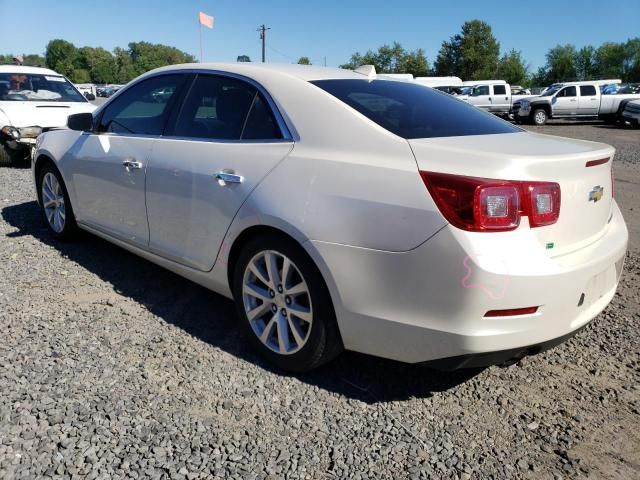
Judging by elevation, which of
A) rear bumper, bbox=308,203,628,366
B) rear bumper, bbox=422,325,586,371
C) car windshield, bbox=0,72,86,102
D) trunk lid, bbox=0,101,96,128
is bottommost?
rear bumper, bbox=422,325,586,371

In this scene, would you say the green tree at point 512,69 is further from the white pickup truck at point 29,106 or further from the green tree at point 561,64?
the white pickup truck at point 29,106

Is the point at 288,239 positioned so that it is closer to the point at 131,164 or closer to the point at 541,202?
the point at 541,202

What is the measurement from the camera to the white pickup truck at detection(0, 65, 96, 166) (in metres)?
8.30

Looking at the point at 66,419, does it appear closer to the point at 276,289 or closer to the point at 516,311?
the point at 276,289

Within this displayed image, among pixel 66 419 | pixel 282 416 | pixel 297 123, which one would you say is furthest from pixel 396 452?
pixel 297 123

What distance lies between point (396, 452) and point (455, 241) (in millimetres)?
924

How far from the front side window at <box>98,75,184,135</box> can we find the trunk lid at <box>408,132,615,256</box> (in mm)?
1931

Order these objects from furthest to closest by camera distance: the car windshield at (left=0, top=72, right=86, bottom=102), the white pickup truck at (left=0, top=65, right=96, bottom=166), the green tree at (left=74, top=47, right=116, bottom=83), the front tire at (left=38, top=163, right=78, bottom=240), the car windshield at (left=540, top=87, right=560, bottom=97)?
the green tree at (left=74, top=47, right=116, bottom=83) → the car windshield at (left=540, top=87, right=560, bottom=97) → the car windshield at (left=0, top=72, right=86, bottom=102) → the white pickup truck at (left=0, top=65, right=96, bottom=166) → the front tire at (left=38, top=163, right=78, bottom=240)

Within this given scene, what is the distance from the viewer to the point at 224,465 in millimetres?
2135

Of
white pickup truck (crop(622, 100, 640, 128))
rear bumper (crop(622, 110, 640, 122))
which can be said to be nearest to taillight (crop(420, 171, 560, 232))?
white pickup truck (crop(622, 100, 640, 128))

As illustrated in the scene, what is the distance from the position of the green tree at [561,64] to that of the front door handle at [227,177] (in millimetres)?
97880

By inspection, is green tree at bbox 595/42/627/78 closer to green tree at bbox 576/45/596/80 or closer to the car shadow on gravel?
green tree at bbox 576/45/596/80

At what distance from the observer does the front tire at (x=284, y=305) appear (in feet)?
8.29

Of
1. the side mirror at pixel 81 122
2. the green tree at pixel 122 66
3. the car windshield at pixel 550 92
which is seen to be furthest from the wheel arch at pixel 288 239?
the green tree at pixel 122 66
